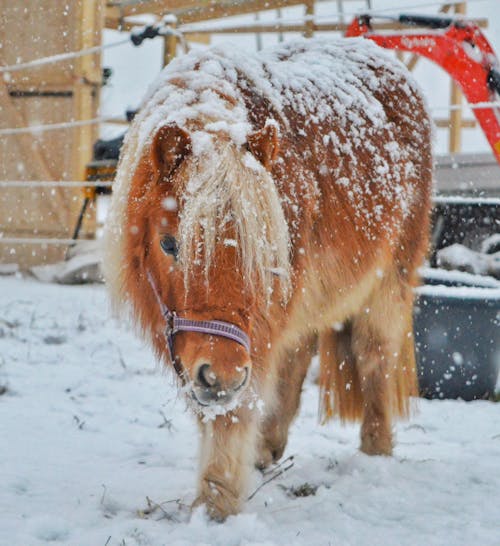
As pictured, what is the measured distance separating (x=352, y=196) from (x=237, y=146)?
0.66 m

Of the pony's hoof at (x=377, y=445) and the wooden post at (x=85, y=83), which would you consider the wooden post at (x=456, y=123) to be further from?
the pony's hoof at (x=377, y=445)

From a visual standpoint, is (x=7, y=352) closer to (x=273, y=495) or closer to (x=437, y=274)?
(x=273, y=495)

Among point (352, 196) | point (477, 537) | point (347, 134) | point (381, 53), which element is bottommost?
point (477, 537)

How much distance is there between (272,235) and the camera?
5.32ft

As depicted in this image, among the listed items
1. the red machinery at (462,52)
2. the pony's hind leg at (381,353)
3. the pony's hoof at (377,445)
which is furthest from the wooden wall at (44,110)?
the pony's hoof at (377,445)

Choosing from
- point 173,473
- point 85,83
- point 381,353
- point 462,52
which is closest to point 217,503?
point 173,473

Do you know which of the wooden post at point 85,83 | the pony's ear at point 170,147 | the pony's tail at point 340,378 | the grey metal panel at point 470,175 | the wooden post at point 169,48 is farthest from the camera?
the wooden post at point 85,83

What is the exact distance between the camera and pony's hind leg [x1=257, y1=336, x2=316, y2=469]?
2.44 meters

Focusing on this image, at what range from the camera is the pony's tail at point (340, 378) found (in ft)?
8.97

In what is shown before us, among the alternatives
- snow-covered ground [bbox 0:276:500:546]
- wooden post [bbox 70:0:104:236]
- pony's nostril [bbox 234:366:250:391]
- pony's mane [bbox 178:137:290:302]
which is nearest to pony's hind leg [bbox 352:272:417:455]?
snow-covered ground [bbox 0:276:500:546]

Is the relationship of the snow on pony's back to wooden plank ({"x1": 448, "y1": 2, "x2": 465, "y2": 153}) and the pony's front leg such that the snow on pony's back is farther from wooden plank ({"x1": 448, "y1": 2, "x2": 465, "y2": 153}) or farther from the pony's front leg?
wooden plank ({"x1": 448, "y1": 2, "x2": 465, "y2": 153})

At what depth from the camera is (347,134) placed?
7.31 ft

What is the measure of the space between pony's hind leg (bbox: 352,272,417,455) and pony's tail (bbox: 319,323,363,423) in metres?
0.08

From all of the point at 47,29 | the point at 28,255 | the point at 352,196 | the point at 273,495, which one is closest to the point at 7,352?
the point at 273,495
